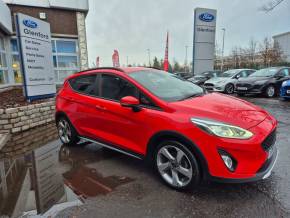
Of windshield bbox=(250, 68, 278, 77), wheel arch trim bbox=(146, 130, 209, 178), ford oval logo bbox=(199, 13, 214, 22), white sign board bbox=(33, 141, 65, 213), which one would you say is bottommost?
white sign board bbox=(33, 141, 65, 213)

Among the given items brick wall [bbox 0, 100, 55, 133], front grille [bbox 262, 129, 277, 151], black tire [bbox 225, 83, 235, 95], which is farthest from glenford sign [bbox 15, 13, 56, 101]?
black tire [bbox 225, 83, 235, 95]

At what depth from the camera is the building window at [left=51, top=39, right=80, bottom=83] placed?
1384 centimetres

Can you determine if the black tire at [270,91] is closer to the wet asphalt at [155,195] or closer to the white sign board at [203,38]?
the wet asphalt at [155,195]

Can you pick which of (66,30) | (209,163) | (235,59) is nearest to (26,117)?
→ (209,163)

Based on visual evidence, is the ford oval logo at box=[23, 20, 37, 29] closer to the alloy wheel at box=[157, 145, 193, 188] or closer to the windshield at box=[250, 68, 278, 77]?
the alloy wheel at box=[157, 145, 193, 188]

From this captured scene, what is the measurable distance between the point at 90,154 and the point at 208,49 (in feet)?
57.8

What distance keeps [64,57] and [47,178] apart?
40.0 feet

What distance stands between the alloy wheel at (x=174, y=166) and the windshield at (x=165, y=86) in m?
0.72

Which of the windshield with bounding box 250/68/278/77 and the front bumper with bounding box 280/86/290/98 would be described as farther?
the windshield with bounding box 250/68/278/77

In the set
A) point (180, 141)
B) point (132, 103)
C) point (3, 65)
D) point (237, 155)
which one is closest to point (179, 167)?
point (180, 141)

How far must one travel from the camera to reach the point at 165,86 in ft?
11.6

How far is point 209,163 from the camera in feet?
8.20

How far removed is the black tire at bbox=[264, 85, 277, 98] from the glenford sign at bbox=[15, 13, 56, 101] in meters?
9.68

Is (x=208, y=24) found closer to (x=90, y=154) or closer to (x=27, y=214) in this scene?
(x=90, y=154)
